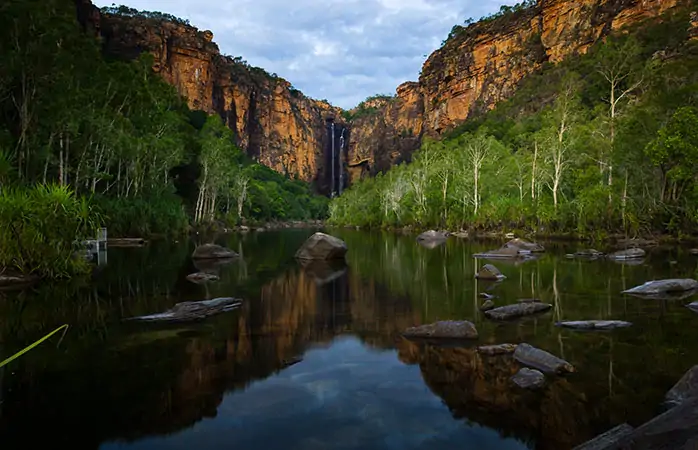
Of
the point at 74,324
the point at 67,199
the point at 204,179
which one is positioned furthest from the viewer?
the point at 204,179

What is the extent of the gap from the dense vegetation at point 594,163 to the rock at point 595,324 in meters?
18.7

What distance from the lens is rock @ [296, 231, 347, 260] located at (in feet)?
67.2

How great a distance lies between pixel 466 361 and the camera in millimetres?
6344

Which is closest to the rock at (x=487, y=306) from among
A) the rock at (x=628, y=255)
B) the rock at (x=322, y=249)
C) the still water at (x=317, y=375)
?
the still water at (x=317, y=375)

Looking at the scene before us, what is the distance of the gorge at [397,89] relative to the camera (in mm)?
77938

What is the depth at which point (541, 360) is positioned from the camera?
235 inches

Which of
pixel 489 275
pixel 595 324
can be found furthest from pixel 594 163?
pixel 595 324

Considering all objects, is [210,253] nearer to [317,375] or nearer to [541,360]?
[317,375]

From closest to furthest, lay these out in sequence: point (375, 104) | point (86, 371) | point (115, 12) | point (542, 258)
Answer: point (86, 371) → point (542, 258) → point (115, 12) → point (375, 104)

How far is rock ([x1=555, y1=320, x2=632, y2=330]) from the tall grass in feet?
Answer: 40.4

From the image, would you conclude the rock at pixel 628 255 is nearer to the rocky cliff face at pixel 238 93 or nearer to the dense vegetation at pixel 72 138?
the dense vegetation at pixel 72 138

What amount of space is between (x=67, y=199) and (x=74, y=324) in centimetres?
568

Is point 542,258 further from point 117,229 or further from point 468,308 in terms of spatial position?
point 117,229

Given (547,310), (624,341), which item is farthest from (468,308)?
(624,341)
